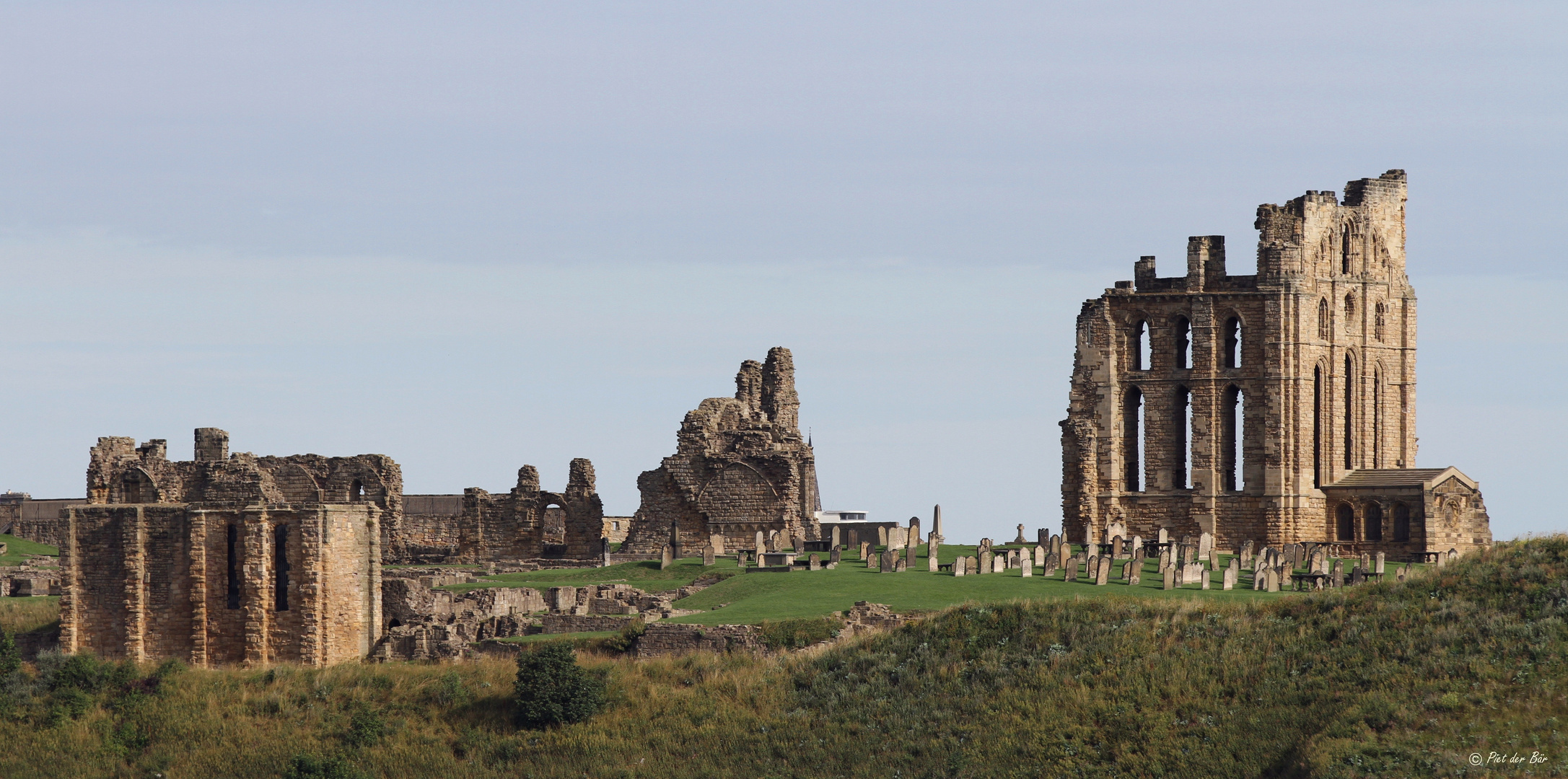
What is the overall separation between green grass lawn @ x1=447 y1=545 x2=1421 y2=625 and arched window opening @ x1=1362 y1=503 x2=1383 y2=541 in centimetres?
944

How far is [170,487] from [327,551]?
20619 mm

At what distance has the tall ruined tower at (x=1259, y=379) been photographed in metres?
65.0

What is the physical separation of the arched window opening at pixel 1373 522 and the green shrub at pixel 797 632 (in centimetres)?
2446

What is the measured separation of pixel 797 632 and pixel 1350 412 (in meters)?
28.3

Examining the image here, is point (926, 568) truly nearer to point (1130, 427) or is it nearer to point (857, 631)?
point (857, 631)

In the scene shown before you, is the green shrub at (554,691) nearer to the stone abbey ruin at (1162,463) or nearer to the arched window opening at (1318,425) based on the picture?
the stone abbey ruin at (1162,463)

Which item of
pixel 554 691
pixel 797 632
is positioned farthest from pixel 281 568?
pixel 797 632

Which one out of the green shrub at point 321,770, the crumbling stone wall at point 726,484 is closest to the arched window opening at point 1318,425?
the crumbling stone wall at point 726,484

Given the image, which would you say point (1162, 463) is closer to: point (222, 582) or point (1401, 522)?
point (1401, 522)

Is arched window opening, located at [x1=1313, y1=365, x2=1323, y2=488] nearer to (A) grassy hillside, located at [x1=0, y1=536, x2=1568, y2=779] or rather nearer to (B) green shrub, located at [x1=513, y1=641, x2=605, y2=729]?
(A) grassy hillside, located at [x1=0, y1=536, x2=1568, y2=779]

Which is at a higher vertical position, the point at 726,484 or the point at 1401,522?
the point at 726,484

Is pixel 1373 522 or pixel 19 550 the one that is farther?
pixel 19 550

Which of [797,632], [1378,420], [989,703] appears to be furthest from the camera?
[1378,420]

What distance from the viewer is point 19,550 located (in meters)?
66.4
